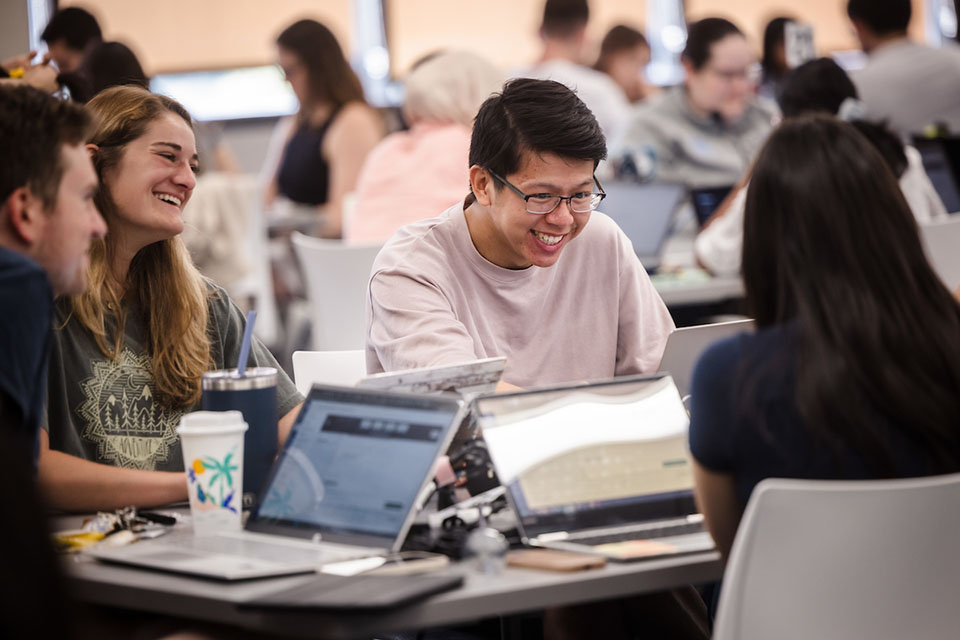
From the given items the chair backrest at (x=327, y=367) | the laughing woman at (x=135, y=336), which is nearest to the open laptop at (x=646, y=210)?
the chair backrest at (x=327, y=367)

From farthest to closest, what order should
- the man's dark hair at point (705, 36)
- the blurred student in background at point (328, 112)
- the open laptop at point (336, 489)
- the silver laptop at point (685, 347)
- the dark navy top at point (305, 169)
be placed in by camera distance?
the dark navy top at point (305, 169) → the blurred student in background at point (328, 112) → the man's dark hair at point (705, 36) → the silver laptop at point (685, 347) → the open laptop at point (336, 489)

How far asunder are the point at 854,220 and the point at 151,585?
0.99m

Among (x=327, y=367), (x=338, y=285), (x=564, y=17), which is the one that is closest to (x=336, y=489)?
(x=327, y=367)

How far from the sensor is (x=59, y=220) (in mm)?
1553

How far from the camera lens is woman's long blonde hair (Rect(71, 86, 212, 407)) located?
6.50ft

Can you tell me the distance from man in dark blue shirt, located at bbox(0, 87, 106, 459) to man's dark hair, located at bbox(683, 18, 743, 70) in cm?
360

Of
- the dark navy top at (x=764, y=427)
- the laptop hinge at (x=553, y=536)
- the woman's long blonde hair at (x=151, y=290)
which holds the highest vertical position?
the woman's long blonde hair at (x=151, y=290)

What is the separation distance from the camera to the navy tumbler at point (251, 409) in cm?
170

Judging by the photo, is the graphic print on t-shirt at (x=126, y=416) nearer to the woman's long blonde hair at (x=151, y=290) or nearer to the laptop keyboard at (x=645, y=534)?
the woman's long blonde hair at (x=151, y=290)

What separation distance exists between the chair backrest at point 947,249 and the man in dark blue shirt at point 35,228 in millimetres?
2497

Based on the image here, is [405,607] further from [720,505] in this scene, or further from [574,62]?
[574,62]

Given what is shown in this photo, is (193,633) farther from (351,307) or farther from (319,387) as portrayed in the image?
(351,307)

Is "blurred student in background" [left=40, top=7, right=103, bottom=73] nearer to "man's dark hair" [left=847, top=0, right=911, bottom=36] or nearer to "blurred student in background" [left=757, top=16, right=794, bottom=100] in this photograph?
"man's dark hair" [left=847, top=0, right=911, bottom=36]

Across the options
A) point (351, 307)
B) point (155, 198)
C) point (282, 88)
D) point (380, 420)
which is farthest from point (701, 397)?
point (282, 88)
